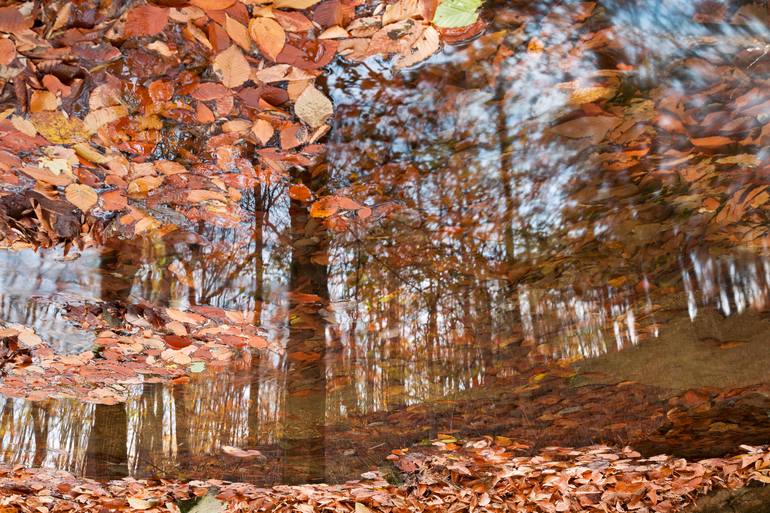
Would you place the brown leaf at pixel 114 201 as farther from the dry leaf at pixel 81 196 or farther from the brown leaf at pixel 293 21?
the brown leaf at pixel 293 21

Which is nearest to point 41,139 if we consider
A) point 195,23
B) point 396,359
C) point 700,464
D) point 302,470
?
point 195,23

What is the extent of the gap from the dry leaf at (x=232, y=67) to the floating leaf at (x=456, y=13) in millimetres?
436

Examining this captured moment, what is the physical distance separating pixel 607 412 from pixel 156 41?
2254mm

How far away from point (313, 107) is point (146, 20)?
406 mm

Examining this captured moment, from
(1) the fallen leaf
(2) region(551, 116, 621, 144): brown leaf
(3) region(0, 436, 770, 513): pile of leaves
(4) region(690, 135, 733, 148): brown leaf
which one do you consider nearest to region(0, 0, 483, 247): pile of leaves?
(2) region(551, 116, 621, 144): brown leaf

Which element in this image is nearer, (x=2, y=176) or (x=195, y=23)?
(x=195, y=23)

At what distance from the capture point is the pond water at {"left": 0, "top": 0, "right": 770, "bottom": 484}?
4.36 feet

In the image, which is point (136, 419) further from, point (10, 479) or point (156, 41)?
point (156, 41)

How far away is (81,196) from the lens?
158 cm

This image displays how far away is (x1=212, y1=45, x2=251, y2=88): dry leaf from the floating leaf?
436mm

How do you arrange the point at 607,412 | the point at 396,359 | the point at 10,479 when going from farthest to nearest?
the point at 10,479 < the point at 607,412 < the point at 396,359

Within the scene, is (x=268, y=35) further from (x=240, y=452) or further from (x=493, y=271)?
(x=240, y=452)

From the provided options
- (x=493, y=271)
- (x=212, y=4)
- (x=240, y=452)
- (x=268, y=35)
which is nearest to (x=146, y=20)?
(x=212, y=4)

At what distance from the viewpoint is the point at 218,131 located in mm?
1405
